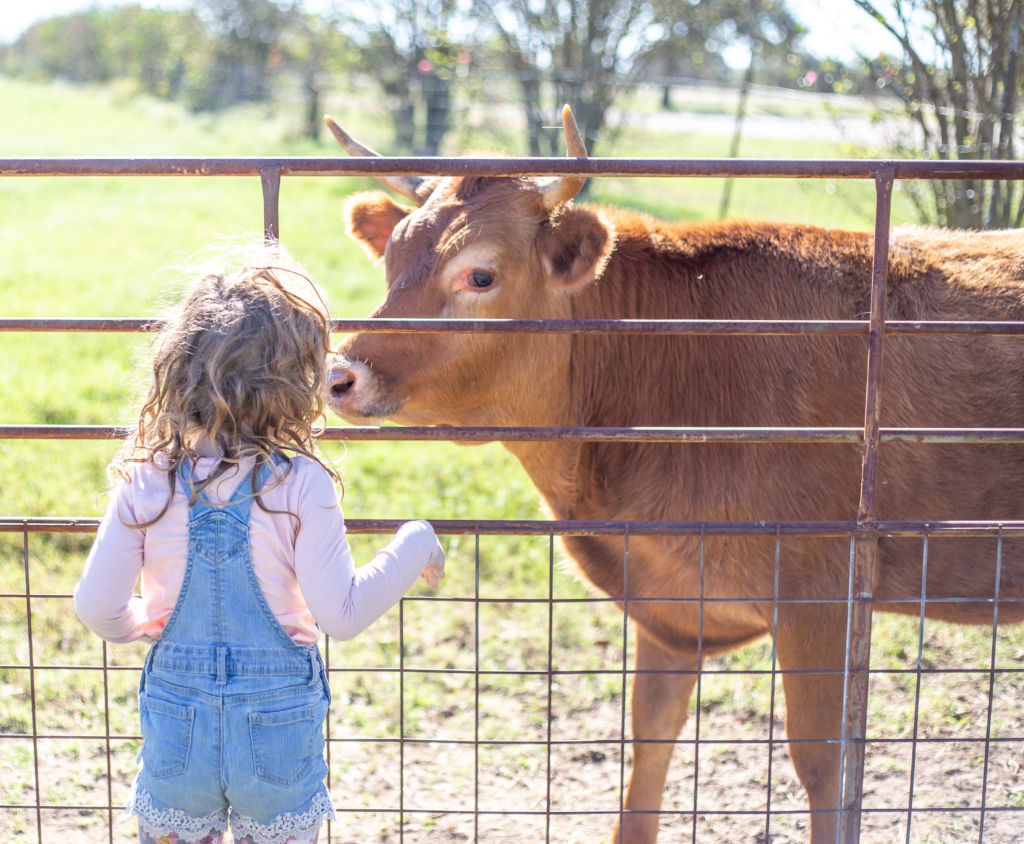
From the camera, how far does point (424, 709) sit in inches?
168

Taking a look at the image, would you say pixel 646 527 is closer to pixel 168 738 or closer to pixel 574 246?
pixel 574 246

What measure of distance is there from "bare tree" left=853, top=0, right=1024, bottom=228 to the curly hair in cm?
462

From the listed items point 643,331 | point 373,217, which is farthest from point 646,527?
point 373,217

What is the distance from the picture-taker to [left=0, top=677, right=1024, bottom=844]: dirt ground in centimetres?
351

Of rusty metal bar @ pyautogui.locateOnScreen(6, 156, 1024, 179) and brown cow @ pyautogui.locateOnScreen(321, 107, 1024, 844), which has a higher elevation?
rusty metal bar @ pyautogui.locateOnScreen(6, 156, 1024, 179)

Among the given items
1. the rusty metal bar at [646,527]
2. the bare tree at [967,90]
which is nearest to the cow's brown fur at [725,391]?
the rusty metal bar at [646,527]

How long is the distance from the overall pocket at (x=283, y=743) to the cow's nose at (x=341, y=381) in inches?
46.1

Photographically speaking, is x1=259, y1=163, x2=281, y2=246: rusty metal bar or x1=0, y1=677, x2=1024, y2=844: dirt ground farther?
x1=0, y1=677, x2=1024, y2=844: dirt ground

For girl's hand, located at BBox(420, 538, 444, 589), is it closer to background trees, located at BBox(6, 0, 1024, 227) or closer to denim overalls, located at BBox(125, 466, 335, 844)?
denim overalls, located at BBox(125, 466, 335, 844)

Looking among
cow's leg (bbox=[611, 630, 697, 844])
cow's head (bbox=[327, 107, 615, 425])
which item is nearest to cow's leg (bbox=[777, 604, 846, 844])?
cow's leg (bbox=[611, 630, 697, 844])

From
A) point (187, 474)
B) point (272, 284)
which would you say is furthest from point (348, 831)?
point (272, 284)

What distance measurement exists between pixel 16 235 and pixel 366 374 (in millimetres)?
13966

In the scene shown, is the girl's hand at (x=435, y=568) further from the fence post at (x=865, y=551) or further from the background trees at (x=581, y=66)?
the background trees at (x=581, y=66)

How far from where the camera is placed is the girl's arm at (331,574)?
180 cm
